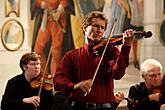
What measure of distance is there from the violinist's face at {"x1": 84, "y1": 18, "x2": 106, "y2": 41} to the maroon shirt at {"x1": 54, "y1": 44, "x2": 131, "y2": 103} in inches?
3.6

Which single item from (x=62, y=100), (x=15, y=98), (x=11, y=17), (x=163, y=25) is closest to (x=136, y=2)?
(x=163, y=25)

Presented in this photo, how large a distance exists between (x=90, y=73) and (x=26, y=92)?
1.01 m

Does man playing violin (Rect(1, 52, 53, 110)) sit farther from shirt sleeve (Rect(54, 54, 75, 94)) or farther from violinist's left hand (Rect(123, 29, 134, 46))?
violinist's left hand (Rect(123, 29, 134, 46))

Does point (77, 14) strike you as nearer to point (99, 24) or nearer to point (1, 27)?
point (1, 27)

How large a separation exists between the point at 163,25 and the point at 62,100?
2195 mm

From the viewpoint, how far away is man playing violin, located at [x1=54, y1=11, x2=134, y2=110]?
7.93 feet

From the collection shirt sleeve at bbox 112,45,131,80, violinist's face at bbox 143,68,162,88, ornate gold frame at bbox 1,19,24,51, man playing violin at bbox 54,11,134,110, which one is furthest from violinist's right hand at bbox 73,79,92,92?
ornate gold frame at bbox 1,19,24,51

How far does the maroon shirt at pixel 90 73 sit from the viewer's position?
243 centimetres

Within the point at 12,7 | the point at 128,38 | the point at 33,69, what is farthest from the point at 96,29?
the point at 12,7

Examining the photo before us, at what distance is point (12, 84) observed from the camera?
10.8ft

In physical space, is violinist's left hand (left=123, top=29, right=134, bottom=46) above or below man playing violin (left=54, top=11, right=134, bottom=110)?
above

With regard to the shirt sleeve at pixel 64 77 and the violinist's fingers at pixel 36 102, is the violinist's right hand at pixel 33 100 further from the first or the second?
the shirt sleeve at pixel 64 77

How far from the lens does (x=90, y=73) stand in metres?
2.46

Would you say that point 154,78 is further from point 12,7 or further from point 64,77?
point 12,7
